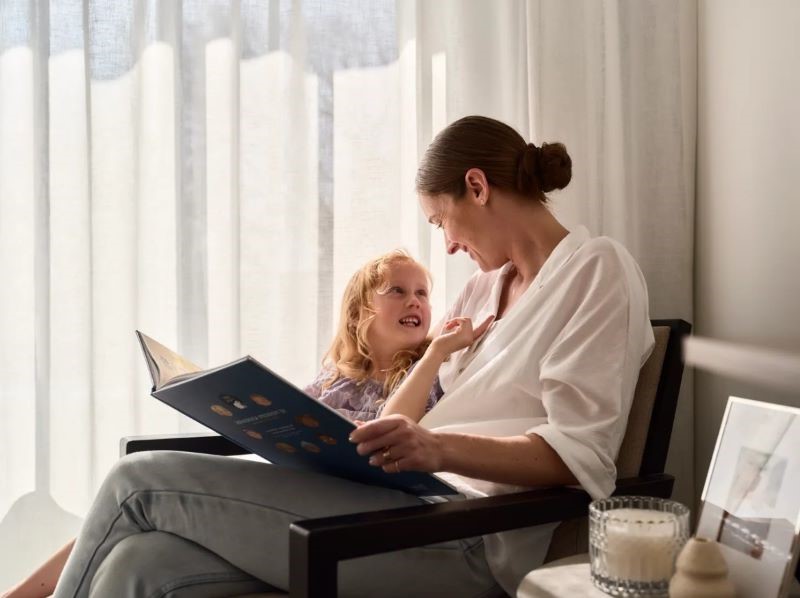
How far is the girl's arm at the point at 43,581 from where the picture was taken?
1627mm

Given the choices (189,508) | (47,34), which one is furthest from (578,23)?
(189,508)

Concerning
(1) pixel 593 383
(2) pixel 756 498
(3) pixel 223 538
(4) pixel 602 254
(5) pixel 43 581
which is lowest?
(5) pixel 43 581

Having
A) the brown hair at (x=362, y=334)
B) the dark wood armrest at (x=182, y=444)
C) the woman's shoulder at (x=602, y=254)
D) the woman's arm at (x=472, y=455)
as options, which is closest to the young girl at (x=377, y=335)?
the brown hair at (x=362, y=334)

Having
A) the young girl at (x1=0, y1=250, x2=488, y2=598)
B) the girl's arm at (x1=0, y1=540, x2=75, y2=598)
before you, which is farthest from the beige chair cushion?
the girl's arm at (x1=0, y1=540, x2=75, y2=598)

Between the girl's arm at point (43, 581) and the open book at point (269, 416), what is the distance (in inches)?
18.4

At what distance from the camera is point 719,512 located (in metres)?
1.21

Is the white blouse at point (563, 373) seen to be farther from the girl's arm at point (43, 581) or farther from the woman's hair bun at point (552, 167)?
the girl's arm at point (43, 581)

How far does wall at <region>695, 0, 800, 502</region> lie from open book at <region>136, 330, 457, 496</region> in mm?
802

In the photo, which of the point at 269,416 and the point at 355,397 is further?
the point at 355,397

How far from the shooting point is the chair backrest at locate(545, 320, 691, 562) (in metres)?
1.57

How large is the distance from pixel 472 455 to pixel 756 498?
15.4 inches

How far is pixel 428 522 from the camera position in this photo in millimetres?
1178

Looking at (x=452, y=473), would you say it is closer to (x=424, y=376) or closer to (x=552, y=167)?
(x=424, y=376)

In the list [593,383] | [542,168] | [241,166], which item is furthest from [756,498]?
[241,166]
